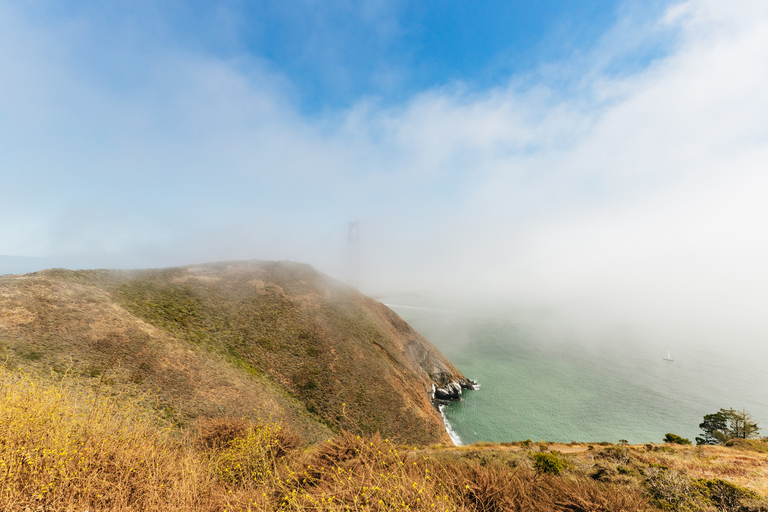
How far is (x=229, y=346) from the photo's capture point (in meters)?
37.3

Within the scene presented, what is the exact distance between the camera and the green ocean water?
52.7 meters

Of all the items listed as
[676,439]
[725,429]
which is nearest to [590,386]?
[725,429]

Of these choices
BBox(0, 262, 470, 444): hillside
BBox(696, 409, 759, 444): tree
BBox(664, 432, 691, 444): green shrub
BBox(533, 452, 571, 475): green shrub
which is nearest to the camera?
BBox(533, 452, 571, 475): green shrub

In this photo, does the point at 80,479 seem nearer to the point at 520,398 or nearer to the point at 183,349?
the point at 183,349

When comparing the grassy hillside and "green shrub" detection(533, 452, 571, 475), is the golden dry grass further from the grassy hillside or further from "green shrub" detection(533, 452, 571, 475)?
"green shrub" detection(533, 452, 571, 475)

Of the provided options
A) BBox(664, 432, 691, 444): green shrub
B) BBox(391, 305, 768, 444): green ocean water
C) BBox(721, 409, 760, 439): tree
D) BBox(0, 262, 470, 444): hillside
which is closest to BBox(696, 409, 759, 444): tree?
BBox(721, 409, 760, 439): tree

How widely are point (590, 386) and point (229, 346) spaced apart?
9119cm

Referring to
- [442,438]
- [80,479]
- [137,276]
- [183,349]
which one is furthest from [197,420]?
[442,438]

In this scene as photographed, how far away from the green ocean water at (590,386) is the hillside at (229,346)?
13.9m

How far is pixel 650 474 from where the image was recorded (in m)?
16.7

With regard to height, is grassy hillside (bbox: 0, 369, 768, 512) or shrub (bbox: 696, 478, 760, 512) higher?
grassy hillside (bbox: 0, 369, 768, 512)

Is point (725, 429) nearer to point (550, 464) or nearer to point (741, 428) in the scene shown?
point (741, 428)

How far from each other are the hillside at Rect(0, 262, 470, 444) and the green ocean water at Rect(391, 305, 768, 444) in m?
13.9

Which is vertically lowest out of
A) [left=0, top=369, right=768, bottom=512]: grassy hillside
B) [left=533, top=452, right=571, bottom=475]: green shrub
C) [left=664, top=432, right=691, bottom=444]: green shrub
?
[left=664, top=432, right=691, bottom=444]: green shrub
